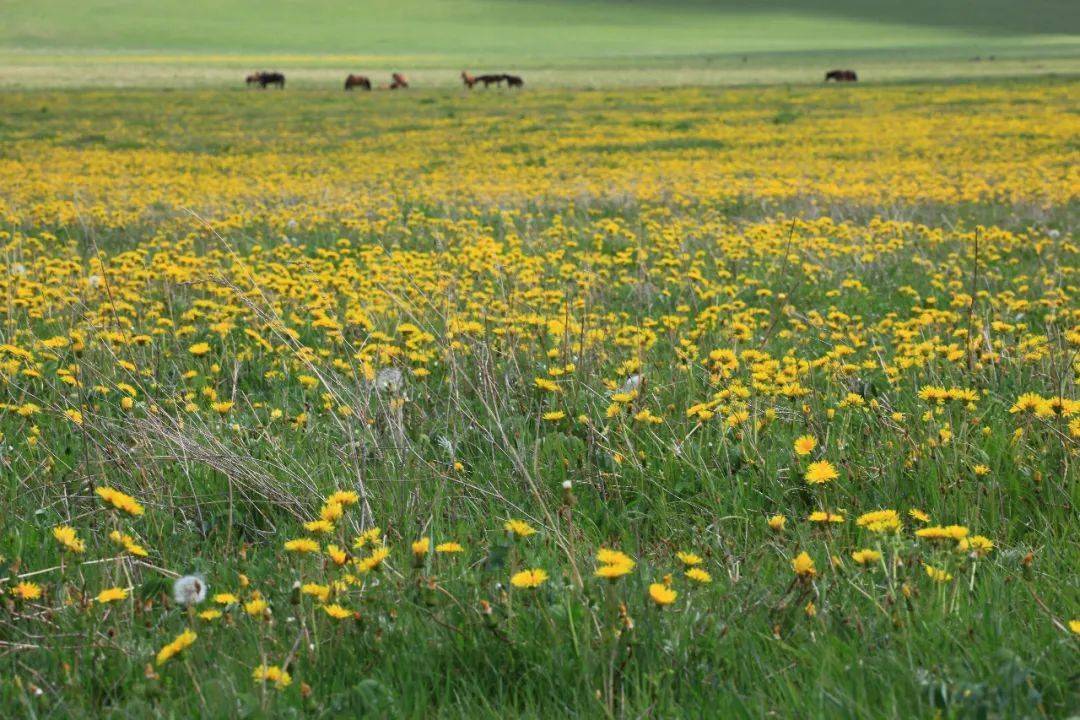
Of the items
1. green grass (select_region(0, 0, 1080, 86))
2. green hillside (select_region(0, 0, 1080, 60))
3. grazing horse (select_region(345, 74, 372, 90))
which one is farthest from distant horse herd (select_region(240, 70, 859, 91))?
green hillside (select_region(0, 0, 1080, 60))

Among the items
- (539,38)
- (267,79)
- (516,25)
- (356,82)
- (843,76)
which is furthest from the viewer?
(516,25)

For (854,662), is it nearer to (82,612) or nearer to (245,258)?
(82,612)

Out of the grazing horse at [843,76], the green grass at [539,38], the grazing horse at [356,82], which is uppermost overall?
the green grass at [539,38]

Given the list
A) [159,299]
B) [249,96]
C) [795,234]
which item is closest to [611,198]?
[795,234]

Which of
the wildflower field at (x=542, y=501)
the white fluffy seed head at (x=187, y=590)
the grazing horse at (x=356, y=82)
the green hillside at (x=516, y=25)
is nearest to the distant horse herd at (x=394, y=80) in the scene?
the grazing horse at (x=356, y=82)

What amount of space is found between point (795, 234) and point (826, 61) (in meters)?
86.7

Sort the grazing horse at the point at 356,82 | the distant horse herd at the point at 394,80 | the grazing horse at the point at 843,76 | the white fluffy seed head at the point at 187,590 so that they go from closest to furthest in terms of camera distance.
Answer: the white fluffy seed head at the point at 187,590 → the grazing horse at the point at 356,82 → the distant horse herd at the point at 394,80 → the grazing horse at the point at 843,76

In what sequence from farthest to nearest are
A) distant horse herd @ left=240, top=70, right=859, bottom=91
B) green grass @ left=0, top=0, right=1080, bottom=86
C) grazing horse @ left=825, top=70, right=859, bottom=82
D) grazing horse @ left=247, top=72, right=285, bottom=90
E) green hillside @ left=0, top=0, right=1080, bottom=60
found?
green hillside @ left=0, top=0, right=1080, bottom=60 < green grass @ left=0, top=0, right=1080, bottom=86 < grazing horse @ left=825, top=70, right=859, bottom=82 < grazing horse @ left=247, top=72, right=285, bottom=90 < distant horse herd @ left=240, top=70, right=859, bottom=91

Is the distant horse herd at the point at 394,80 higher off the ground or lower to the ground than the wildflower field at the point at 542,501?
higher

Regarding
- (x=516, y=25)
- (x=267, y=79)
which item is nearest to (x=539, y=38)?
(x=516, y=25)

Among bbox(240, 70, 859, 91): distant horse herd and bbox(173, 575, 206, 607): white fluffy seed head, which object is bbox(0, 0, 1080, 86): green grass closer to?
bbox(240, 70, 859, 91): distant horse herd

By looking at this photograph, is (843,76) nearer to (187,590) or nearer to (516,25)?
(187,590)

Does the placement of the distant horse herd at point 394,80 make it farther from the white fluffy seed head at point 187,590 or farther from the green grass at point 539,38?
the white fluffy seed head at point 187,590

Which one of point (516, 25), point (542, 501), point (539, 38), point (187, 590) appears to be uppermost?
point (516, 25)
